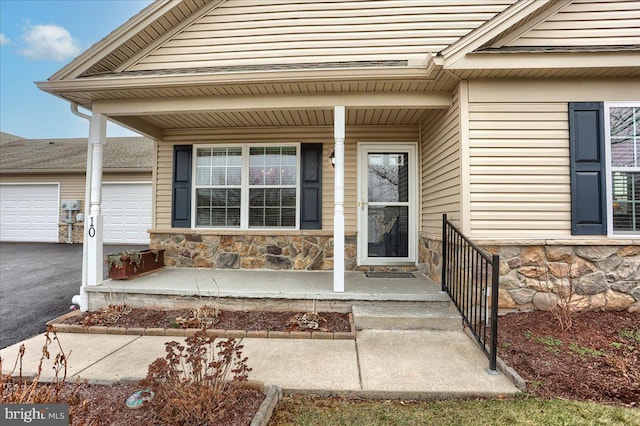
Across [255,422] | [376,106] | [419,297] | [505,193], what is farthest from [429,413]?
[376,106]

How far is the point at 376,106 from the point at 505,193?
1.85 metres

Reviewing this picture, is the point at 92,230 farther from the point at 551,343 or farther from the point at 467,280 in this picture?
the point at 551,343

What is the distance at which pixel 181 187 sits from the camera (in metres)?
5.45

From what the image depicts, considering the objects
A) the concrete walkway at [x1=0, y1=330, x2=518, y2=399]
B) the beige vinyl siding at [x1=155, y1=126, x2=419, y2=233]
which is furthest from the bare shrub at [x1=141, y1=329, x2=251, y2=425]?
the beige vinyl siding at [x1=155, y1=126, x2=419, y2=233]

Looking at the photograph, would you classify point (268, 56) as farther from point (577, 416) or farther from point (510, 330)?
point (577, 416)

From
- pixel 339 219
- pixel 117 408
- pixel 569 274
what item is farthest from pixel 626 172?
pixel 117 408

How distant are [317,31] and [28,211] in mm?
11613

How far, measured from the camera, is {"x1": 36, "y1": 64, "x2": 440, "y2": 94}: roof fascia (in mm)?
3598

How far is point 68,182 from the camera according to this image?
1041cm

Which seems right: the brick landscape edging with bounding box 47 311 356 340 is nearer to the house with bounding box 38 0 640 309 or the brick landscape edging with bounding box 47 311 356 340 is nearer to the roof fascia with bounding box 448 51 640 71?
the house with bounding box 38 0 640 309

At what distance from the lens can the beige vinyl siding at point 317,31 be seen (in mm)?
4527

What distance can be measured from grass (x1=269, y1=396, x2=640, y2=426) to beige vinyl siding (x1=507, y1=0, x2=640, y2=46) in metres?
3.76

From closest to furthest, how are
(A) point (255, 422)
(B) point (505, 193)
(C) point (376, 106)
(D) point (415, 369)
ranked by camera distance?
(A) point (255, 422)
(D) point (415, 369)
(B) point (505, 193)
(C) point (376, 106)
